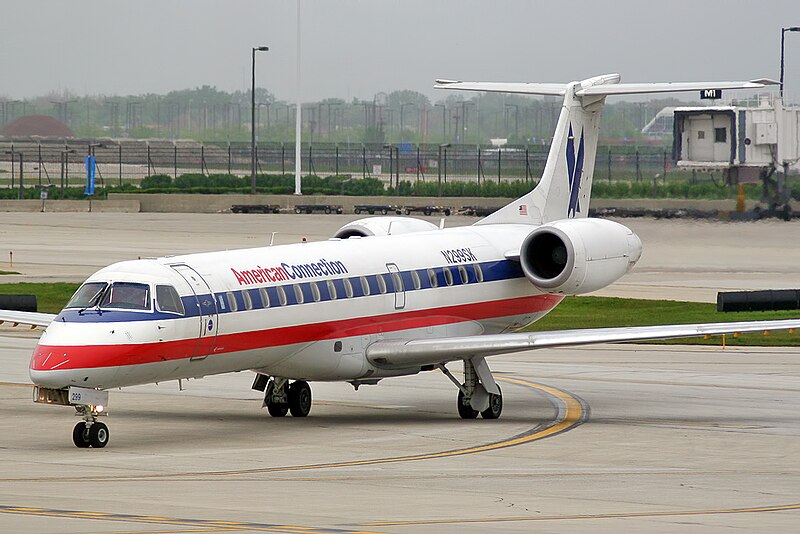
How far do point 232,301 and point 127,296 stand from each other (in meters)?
1.91

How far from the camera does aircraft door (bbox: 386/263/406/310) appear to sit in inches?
1026

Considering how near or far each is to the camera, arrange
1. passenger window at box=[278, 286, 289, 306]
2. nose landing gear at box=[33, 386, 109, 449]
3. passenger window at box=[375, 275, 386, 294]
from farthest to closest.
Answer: passenger window at box=[375, 275, 386, 294] → passenger window at box=[278, 286, 289, 306] → nose landing gear at box=[33, 386, 109, 449]

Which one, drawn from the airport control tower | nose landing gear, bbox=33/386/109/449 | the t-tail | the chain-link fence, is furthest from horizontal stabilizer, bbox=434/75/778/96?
the chain-link fence

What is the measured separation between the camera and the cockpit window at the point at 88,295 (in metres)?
21.6

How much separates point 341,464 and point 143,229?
58654 mm

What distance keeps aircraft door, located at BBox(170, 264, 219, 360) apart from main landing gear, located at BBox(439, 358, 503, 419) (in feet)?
17.8

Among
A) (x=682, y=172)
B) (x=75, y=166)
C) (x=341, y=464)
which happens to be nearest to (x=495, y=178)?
(x=682, y=172)

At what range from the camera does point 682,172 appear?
2869 inches

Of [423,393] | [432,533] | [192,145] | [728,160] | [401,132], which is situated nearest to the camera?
[432,533]

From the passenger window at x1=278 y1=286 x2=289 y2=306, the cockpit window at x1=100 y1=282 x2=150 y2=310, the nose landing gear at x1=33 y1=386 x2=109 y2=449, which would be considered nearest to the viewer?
the nose landing gear at x1=33 y1=386 x2=109 y2=449

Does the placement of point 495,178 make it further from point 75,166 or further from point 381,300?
point 381,300

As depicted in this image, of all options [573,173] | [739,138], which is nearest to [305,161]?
[739,138]

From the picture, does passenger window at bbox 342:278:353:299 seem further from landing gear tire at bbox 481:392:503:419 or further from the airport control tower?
the airport control tower

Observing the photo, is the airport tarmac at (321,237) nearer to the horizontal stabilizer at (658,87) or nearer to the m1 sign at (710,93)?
the m1 sign at (710,93)
